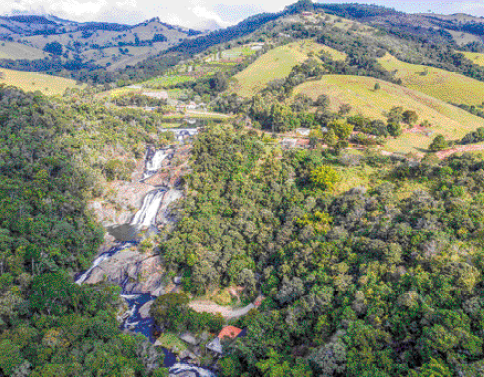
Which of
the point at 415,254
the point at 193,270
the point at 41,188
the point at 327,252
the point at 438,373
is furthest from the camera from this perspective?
the point at 41,188

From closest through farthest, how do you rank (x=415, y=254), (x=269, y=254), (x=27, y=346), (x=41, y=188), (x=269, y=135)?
(x=27, y=346) → (x=415, y=254) → (x=269, y=254) → (x=41, y=188) → (x=269, y=135)

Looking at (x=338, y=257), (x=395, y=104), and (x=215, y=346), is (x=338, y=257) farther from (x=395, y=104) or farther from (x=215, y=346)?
(x=395, y=104)

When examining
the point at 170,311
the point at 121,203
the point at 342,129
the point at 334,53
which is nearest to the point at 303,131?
the point at 342,129

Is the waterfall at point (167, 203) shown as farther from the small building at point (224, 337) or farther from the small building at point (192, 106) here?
the small building at point (192, 106)

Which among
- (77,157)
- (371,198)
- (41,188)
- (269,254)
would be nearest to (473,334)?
(371,198)

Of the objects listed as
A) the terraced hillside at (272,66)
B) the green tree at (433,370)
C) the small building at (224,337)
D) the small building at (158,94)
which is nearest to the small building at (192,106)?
the small building at (158,94)

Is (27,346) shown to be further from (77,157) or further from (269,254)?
(77,157)

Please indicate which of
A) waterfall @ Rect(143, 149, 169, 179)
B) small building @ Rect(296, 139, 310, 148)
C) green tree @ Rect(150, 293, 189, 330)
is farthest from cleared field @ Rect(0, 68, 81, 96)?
green tree @ Rect(150, 293, 189, 330)
